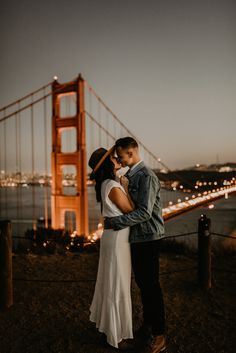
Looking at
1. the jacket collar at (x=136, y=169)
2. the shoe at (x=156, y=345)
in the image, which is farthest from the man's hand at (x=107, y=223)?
the shoe at (x=156, y=345)

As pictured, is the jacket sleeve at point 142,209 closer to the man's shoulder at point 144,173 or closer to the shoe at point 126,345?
the man's shoulder at point 144,173

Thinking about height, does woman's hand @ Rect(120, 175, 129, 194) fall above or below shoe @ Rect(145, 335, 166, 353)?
above

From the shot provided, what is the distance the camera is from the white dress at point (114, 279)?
2230 mm

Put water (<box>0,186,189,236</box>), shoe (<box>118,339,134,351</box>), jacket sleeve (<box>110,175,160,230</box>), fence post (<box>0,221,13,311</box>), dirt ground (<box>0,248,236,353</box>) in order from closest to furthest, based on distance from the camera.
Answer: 1. jacket sleeve (<box>110,175,160,230</box>)
2. shoe (<box>118,339,134,351</box>)
3. dirt ground (<box>0,248,236,353</box>)
4. fence post (<box>0,221,13,311</box>)
5. water (<box>0,186,189,236</box>)

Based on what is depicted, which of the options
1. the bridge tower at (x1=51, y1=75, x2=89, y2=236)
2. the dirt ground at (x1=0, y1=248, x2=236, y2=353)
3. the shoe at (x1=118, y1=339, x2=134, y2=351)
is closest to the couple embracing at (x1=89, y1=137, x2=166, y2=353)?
the shoe at (x1=118, y1=339, x2=134, y2=351)

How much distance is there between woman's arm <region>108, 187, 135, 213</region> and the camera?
2166 mm

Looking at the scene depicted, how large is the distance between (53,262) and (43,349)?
2.86 metres

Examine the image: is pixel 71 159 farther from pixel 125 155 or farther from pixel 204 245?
pixel 125 155

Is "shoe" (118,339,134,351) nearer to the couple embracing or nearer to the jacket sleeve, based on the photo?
the couple embracing

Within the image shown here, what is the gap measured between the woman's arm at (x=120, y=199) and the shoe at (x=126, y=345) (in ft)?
3.71

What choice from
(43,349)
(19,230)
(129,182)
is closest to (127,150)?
(129,182)

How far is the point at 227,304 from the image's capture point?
3373 mm

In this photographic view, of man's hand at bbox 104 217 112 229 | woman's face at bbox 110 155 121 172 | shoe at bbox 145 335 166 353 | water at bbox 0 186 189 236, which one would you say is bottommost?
water at bbox 0 186 189 236

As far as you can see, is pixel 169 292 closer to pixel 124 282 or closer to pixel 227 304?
pixel 227 304
